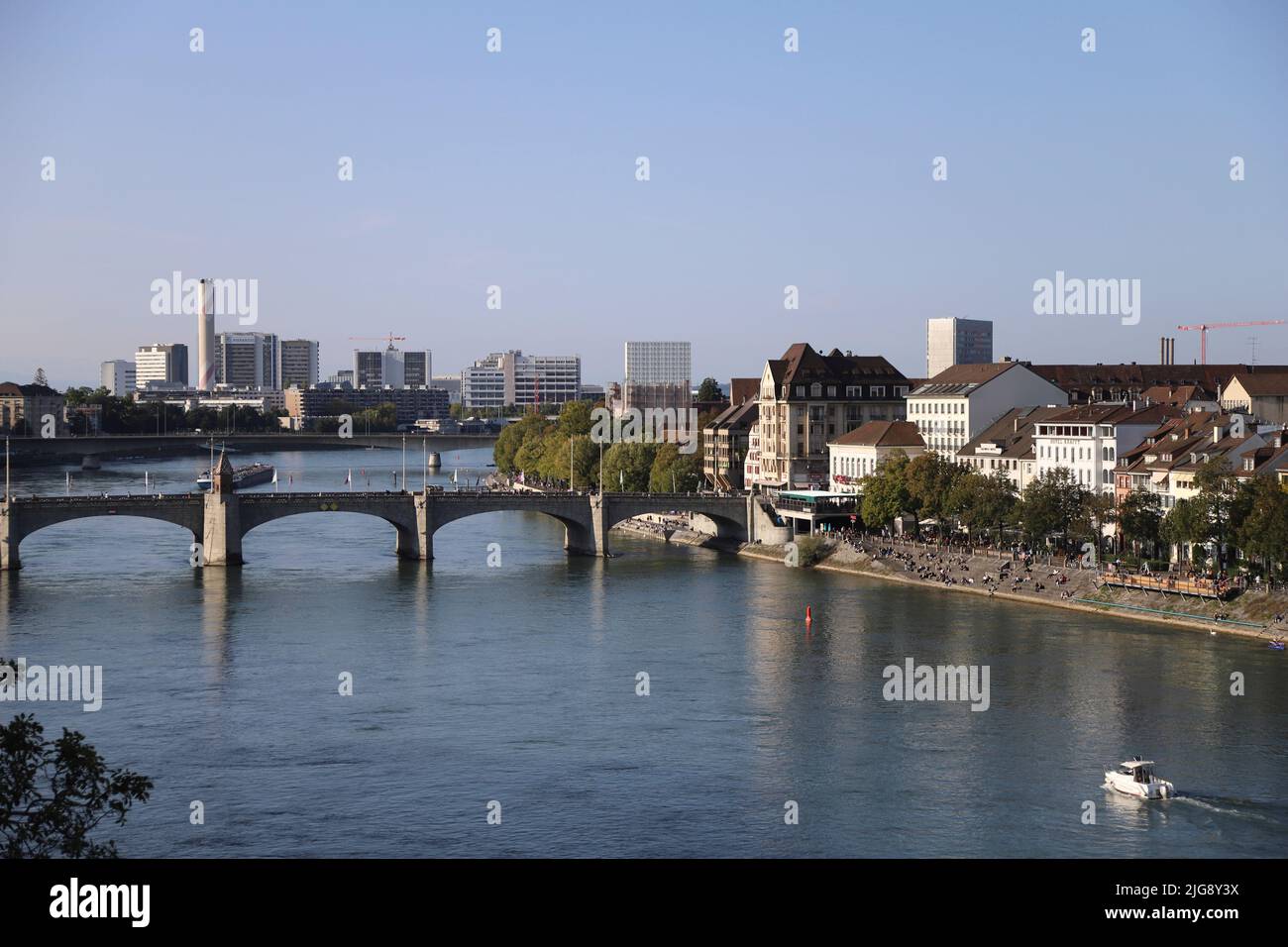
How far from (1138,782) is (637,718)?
1056cm

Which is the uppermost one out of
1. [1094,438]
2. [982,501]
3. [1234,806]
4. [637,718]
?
[1094,438]

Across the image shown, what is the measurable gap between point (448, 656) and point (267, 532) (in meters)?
39.7

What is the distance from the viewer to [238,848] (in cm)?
2573

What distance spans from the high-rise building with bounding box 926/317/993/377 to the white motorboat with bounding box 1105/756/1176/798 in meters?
111

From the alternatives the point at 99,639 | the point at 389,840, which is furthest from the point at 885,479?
the point at 389,840

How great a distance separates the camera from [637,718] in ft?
116

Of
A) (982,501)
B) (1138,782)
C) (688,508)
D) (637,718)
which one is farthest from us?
(688,508)

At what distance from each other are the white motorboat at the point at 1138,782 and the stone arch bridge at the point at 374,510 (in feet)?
133

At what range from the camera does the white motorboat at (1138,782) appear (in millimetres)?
28500

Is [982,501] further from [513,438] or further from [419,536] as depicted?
[513,438]

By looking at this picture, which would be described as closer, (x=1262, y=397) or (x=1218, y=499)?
(x=1218, y=499)

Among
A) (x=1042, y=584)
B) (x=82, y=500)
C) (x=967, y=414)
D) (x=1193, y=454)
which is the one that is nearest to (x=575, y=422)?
(x=967, y=414)

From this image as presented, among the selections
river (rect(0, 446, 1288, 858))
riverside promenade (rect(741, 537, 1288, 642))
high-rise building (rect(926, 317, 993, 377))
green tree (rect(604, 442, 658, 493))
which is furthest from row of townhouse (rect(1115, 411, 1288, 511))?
high-rise building (rect(926, 317, 993, 377))
